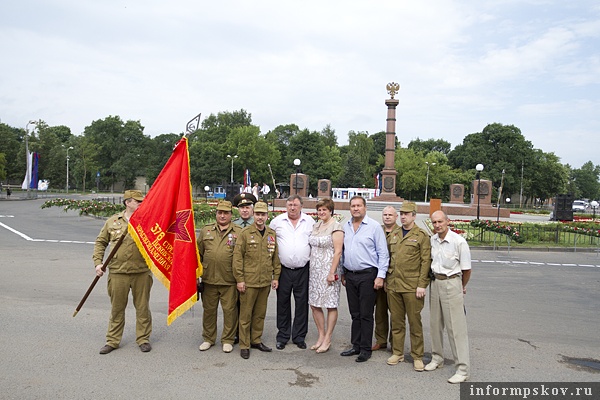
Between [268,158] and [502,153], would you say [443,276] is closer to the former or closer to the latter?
[268,158]

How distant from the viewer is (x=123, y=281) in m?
5.50

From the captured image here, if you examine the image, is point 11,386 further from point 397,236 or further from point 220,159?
point 220,159

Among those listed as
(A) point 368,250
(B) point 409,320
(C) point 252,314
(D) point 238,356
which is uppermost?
(A) point 368,250

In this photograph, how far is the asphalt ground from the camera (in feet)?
14.8

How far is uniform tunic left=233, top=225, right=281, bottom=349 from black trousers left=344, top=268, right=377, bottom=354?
0.93m

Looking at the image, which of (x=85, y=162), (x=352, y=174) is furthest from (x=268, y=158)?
(x=85, y=162)

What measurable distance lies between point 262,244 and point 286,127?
7917cm

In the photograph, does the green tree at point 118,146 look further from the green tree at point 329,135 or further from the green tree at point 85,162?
the green tree at point 329,135

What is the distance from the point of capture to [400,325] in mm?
5363

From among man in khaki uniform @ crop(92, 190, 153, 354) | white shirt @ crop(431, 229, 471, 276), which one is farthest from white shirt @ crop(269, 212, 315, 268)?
man in khaki uniform @ crop(92, 190, 153, 354)

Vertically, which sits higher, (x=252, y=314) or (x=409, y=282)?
(x=409, y=282)

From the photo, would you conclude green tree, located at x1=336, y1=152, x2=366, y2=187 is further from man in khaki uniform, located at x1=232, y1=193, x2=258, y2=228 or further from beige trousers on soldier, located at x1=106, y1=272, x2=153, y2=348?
beige trousers on soldier, located at x1=106, y1=272, x2=153, y2=348

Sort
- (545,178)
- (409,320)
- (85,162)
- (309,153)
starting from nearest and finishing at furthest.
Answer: (409,320), (309,153), (85,162), (545,178)

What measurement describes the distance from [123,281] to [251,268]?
1511 millimetres
